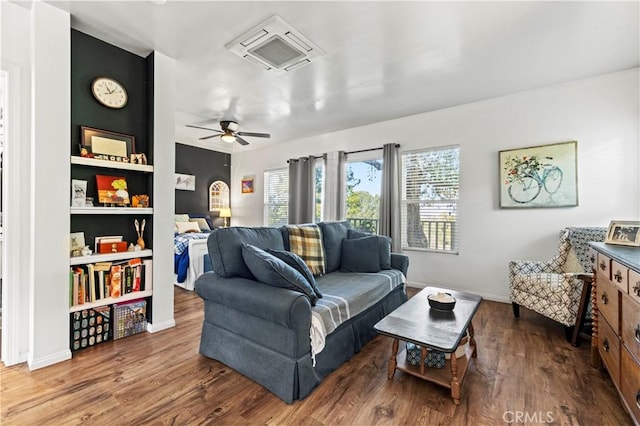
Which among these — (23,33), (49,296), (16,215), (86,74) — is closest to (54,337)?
(49,296)

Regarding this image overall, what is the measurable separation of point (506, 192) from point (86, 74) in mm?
4503

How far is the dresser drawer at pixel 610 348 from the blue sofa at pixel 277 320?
147cm

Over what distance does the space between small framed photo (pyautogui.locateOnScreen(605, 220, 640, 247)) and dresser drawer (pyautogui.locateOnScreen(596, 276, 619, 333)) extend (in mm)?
355

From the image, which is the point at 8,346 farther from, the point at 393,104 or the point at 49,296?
the point at 393,104

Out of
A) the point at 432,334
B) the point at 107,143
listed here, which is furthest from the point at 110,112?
the point at 432,334

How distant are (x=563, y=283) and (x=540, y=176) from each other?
1.37m

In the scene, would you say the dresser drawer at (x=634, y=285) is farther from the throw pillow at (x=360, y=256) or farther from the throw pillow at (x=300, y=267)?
the throw pillow at (x=360, y=256)

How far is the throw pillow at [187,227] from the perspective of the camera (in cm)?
510

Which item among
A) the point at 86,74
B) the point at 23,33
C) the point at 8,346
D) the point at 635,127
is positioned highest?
the point at 23,33

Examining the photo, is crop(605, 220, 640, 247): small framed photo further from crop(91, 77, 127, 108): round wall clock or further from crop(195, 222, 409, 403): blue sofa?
crop(91, 77, 127, 108): round wall clock

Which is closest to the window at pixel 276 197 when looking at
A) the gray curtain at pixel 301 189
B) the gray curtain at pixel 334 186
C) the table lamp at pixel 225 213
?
the gray curtain at pixel 301 189

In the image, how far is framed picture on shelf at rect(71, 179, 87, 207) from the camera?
2.26 m

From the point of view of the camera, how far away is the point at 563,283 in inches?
98.0

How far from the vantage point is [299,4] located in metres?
1.99
